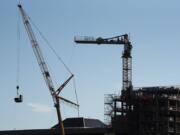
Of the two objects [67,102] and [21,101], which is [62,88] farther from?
[21,101]

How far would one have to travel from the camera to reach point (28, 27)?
180 meters

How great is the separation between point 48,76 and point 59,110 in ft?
43.4

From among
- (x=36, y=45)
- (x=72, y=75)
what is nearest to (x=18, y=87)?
(x=36, y=45)

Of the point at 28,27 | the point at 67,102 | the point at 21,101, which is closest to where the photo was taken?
the point at 21,101

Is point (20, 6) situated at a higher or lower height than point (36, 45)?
higher

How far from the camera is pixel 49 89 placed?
18125cm

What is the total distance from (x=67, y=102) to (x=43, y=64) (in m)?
21.3

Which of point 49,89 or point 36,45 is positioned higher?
point 36,45

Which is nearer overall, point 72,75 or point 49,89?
point 49,89

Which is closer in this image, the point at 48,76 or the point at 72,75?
the point at 48,76

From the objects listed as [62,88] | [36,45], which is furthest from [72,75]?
[36,45]

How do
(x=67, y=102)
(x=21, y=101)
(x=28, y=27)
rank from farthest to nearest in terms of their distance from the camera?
(x=67, y=102) → (x=28, y=27) → (x=21, y=101)

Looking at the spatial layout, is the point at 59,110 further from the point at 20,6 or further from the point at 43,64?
the point at 20,6

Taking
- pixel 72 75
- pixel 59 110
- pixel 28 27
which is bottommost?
pixel 59 110
